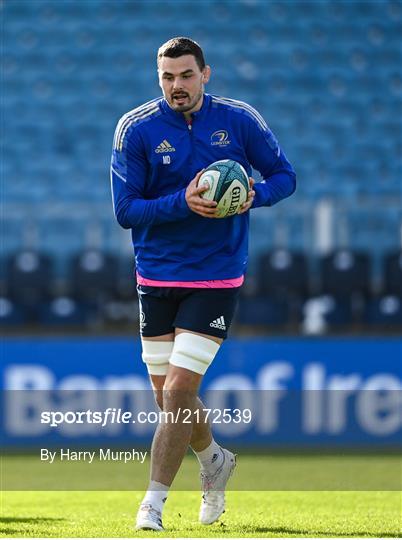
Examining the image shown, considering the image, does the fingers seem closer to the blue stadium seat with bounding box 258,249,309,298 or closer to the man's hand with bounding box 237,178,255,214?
the man's hand with bounding box 237,178,255,214

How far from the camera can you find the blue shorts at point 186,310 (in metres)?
5.25

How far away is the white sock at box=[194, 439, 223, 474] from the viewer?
554 centimetres

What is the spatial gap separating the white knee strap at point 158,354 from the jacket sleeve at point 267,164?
74cm

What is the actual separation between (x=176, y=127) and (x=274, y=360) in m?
4.81

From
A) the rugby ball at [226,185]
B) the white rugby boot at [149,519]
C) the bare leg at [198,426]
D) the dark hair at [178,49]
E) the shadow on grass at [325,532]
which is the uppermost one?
the dark hair at [178,49]

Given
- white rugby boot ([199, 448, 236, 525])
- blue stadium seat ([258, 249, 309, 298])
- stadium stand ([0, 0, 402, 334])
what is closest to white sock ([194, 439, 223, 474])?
white rugby boot ([199, 448, 236, 525])

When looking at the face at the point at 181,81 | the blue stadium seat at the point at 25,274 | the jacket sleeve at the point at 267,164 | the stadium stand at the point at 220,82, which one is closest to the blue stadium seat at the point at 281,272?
the blue stadium seat at the point at 25,274

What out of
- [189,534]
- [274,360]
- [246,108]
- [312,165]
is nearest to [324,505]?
[189,534]

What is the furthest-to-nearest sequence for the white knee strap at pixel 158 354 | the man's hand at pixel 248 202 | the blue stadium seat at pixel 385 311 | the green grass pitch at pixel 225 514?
the blue stadium seat at pixel 385 311, the white knee strap at pixel 158 354, the man's hand at pixel 248 202, the green grass pitch at pixel 225 514

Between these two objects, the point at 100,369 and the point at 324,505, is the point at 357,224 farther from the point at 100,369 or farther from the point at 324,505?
the point at 324,505

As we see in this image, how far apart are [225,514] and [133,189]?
1.72 meters

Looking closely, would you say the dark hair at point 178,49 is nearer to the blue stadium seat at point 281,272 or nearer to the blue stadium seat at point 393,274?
the blue stadium seat at point 281,272

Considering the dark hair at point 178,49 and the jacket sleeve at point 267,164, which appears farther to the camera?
the jacket sleeve at point 267,164

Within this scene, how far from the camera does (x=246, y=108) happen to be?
5367 millimetres
